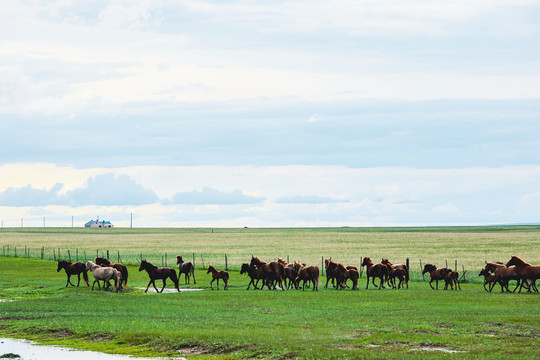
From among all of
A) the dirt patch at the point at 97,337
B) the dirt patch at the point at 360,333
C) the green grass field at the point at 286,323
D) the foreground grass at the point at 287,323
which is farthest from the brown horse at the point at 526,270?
the dirt patch at the point at 97,337

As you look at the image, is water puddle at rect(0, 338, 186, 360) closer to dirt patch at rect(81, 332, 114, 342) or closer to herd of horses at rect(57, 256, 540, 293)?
dirt patch at rect(81, 332, 114, 342)

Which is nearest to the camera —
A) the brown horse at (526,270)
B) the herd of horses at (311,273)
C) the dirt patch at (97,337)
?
the dirt patch at (97,337)

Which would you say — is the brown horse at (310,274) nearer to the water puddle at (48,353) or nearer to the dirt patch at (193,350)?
the dirt patch at (193,350)

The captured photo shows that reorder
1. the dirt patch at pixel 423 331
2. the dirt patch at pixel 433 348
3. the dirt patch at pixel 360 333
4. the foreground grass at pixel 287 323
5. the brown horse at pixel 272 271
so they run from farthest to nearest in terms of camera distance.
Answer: the brown horse at pixel 272 271 → the dirt patch at pixel 423 331 → the dirt patch at pixel 360 333 → the foreground grass at pixel 287 323 → the dirt patch at pixel 433 348

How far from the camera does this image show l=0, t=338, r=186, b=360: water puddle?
20.6 meters

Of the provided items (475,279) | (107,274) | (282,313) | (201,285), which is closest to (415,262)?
(475,279)

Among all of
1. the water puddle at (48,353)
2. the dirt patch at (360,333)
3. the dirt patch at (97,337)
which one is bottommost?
the water puddle at (48,353)

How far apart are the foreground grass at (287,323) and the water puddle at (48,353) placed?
0.66m

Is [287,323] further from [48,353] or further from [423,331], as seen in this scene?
[48,353]

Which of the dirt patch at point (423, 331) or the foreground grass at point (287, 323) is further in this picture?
the dirt patch at point (423, 331)

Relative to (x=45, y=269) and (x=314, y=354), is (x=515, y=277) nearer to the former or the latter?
(x=314, y=354)

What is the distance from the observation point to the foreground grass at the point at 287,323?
20781 mm

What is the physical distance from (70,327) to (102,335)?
213 cm

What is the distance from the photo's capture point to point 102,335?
79.3ft
